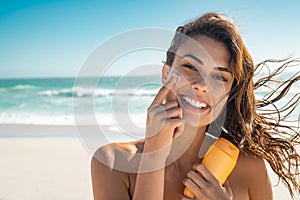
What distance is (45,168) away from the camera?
5.86 m

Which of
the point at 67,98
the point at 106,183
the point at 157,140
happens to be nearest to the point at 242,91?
the point at 157,140

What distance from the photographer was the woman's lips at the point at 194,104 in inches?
79.7

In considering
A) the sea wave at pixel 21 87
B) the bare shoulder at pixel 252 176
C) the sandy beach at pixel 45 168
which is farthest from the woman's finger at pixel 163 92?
the sea wave at pixel 21 87

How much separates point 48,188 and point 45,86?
23.4 m

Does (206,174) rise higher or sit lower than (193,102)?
lower

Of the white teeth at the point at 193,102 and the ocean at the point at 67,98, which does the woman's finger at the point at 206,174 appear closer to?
the white teeth at the point at 193,102

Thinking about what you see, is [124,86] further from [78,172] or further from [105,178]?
[78,172]

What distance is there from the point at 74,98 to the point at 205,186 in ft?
2.29

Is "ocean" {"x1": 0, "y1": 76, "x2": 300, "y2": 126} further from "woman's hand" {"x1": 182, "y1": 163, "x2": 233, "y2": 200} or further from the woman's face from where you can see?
"woman's hand" {"x1": 182, "y1": 163, "x2": 233, "y2": 200}

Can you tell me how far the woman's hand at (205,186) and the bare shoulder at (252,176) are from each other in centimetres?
48

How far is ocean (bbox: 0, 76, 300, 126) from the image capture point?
2049 millimetres

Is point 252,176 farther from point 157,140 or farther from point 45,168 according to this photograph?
point 45,168

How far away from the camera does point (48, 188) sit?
492 cm

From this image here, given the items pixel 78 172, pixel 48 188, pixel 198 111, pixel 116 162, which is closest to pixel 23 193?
pixel 48 188
